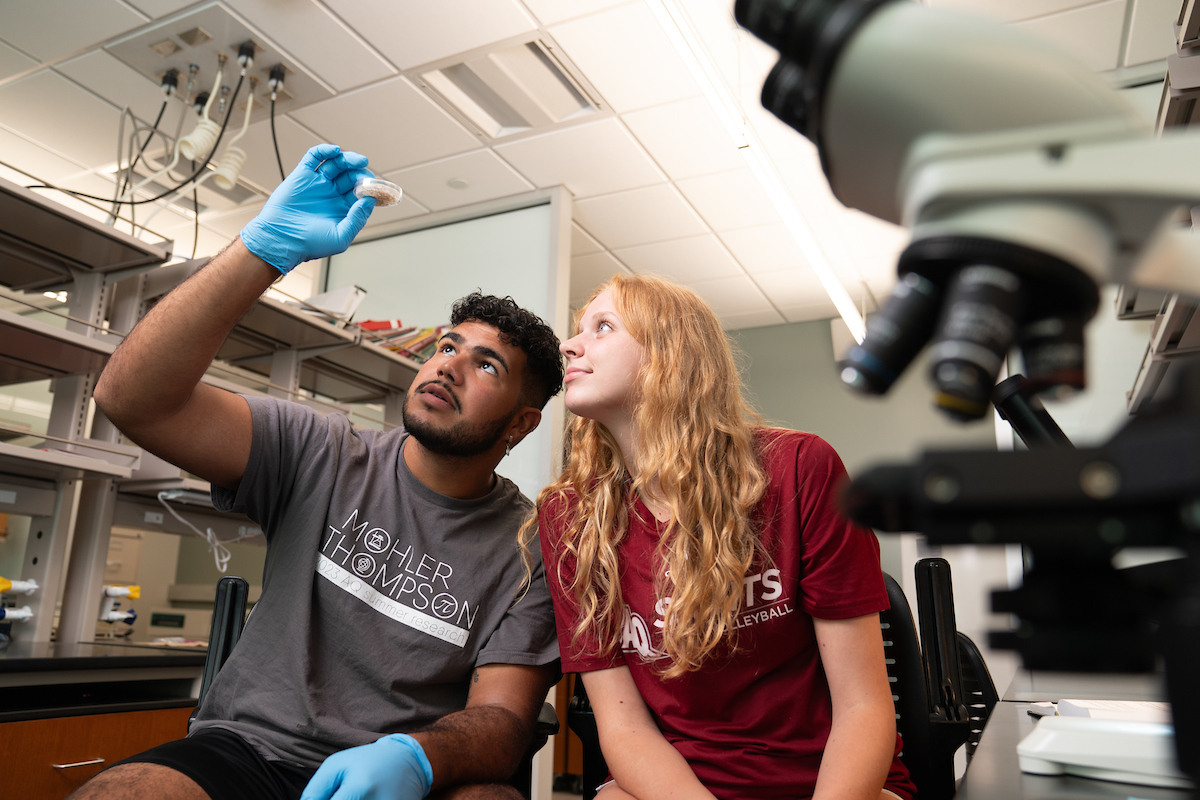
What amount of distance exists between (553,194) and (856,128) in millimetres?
3579

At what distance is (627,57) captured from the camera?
9.77 feet

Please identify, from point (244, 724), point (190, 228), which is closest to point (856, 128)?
point (244, 724)

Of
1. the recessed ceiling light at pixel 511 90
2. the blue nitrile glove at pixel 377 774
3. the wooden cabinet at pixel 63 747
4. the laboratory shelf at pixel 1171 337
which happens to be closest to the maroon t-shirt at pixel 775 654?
the blue nitrile glove at pixel 377 774

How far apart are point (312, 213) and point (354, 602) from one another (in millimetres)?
664

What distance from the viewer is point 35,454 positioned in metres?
2.06

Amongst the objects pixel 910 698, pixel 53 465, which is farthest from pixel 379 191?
pixel 53 465

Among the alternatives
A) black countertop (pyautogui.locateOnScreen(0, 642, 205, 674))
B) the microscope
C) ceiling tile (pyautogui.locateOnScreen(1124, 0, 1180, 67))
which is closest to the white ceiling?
ceiling tile (pyautogui.locateOnScreen(1124, 0, 1180, 67))

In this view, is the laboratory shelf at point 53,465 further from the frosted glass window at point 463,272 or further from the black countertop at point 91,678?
the frosted glass window at point 463,272

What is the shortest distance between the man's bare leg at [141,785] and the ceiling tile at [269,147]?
2945mm

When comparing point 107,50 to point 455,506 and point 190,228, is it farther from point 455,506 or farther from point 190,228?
point 455,506

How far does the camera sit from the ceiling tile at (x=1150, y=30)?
269 cm

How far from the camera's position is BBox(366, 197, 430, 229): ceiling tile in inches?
160

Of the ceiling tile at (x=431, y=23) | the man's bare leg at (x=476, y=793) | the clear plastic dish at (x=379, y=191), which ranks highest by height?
the ceiling tile at (x=431, y=23)

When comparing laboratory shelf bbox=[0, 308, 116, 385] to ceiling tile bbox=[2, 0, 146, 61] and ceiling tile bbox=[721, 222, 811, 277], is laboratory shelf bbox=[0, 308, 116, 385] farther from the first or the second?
ceiling tile bbox=[721, 222, 811, 277]
